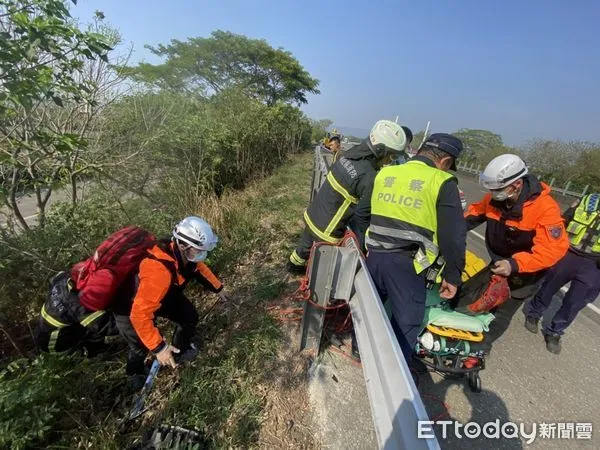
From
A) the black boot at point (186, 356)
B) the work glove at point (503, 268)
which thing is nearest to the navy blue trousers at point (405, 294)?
the work glove at point (503, 268)

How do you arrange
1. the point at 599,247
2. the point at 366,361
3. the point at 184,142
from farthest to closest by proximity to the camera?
the point at 184,142
the point at 599,247
the point at 366,361

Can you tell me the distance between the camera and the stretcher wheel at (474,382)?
255cm

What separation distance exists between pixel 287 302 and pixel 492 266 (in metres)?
1.97

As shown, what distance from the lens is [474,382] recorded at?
8.38 ft

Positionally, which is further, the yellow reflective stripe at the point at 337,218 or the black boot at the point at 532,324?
the black boot at the point at 532,324

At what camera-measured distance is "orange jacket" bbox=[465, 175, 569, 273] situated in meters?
2.48

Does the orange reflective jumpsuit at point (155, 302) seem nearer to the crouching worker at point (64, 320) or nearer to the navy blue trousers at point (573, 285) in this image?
the crouching worker at point (64, 320)

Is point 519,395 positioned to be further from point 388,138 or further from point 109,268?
point 109,268

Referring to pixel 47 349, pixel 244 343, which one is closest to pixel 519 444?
pixel 244 343

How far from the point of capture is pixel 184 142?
272 inches

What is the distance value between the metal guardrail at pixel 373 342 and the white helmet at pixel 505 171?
1.36 metres

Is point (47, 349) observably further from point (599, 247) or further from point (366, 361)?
point (599, 247)

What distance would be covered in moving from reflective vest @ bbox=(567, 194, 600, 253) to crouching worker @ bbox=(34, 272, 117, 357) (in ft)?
15.4

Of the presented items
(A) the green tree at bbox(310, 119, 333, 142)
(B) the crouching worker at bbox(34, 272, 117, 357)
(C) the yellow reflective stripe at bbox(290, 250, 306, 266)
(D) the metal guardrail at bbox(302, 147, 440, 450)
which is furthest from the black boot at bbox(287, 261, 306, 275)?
(A) the green tree at bbox(310, 119, 333, 142)
